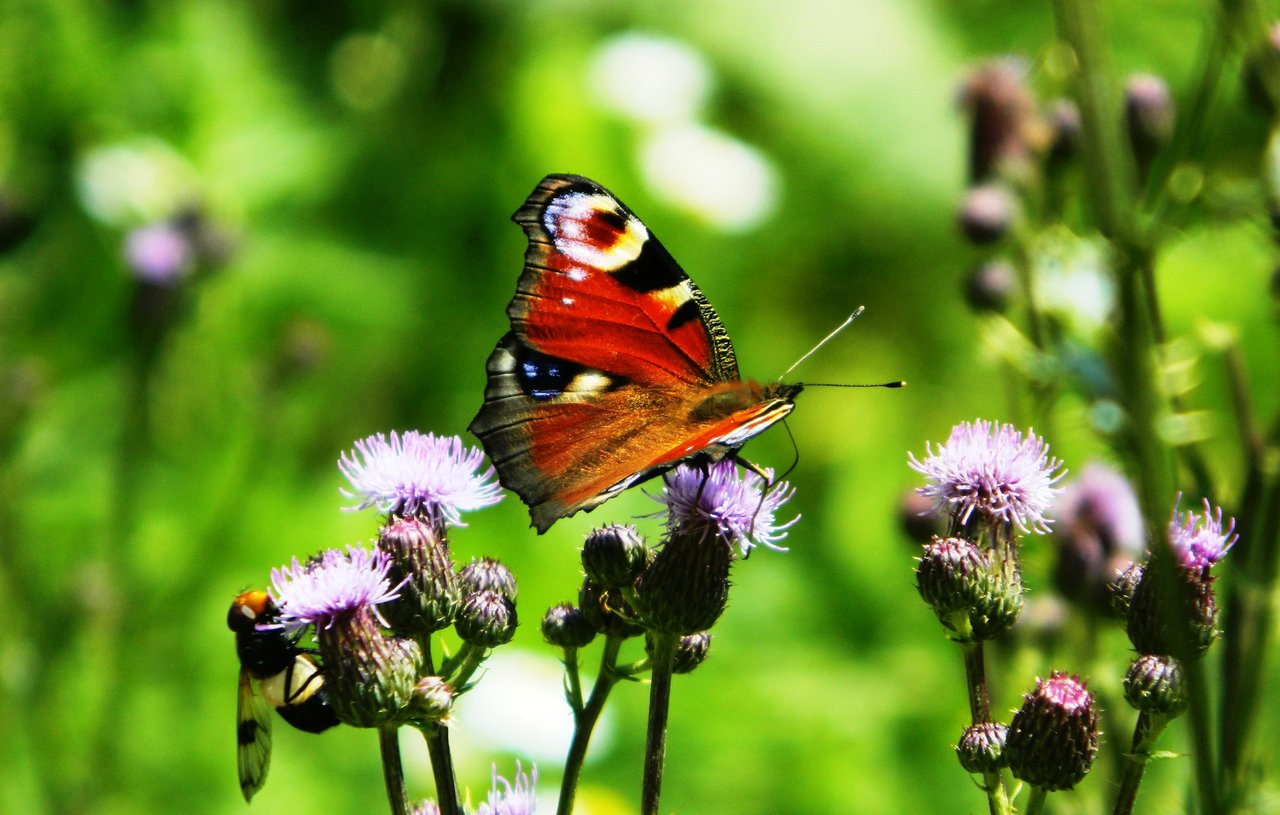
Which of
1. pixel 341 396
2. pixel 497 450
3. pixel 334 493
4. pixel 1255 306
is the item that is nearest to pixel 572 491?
pixel 497 450

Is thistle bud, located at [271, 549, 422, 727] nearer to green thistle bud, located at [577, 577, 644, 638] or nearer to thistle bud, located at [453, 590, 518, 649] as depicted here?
thistle bud, located at [453, 590, 518, 649]

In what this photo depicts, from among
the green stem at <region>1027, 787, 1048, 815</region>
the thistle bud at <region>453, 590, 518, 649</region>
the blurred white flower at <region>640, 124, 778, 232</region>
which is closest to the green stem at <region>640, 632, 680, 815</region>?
the thistle bud at <region>453, 590, 518, 649</region>

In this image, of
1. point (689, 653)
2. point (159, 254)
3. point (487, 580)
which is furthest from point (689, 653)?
point (159, 254)

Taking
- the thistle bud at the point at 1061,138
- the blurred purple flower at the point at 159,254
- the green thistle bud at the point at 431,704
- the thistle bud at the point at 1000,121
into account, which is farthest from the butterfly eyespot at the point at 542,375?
the blurred purple flower at the point at 159,254

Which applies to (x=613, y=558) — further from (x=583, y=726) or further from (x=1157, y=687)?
(x=1157, y=687)

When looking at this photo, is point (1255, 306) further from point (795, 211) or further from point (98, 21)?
point (98, 21)

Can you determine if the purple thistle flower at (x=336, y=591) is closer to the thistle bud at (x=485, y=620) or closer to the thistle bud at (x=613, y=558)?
the thistle bud at (x=485, y=620)
